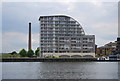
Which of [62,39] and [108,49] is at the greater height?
[62,39]

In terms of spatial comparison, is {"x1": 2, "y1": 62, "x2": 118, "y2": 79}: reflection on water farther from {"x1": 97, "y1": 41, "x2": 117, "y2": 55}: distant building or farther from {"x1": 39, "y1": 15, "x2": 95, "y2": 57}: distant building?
{"x1": 97, "y1": 41, "x2": 117, "y2": 55}: distant building

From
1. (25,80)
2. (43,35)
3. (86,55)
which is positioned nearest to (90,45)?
(86,55)

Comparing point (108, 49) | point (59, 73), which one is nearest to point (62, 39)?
point (108, 49)

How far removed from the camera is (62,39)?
121 metres

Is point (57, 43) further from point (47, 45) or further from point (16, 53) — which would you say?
point (16, 53)

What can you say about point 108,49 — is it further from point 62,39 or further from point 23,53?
point 23,53

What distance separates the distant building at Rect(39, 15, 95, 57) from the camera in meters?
120

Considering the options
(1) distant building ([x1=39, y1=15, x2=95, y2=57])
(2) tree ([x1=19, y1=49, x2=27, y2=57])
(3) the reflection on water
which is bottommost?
(3) the reflection on water

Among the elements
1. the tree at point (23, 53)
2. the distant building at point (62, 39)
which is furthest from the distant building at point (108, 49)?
the tree at point (23, 53)

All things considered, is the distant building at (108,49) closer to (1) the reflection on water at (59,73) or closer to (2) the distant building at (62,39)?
(2) the distant building at (62,39)

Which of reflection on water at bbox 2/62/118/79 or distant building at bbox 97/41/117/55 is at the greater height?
distant building at bbox 97/41/117/55

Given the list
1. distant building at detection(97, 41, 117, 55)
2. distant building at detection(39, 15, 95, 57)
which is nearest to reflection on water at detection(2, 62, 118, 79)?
distant building at detection(39, 15, 95, 57)

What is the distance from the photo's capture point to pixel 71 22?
124188 millimetres

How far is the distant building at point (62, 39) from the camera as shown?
11969 cm
